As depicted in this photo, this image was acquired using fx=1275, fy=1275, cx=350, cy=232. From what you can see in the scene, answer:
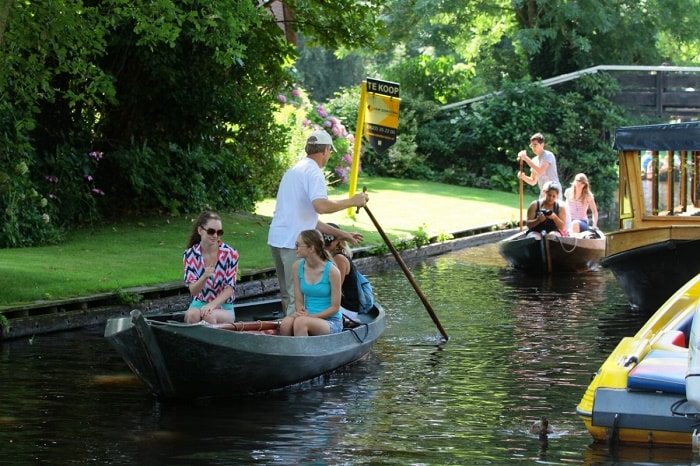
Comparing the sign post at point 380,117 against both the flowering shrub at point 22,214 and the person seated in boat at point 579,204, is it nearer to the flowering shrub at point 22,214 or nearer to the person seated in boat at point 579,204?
the person seated in boat at point 579,204

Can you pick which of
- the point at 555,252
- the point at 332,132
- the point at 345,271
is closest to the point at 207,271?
the point at 345,271

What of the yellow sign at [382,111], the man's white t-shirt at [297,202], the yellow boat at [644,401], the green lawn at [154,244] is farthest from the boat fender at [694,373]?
the yellow sign at [382,111]

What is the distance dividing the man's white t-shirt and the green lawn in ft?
10.8

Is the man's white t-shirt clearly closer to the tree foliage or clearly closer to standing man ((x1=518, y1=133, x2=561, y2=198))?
the tree foliage

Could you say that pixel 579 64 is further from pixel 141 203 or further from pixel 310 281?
pixel 310 281

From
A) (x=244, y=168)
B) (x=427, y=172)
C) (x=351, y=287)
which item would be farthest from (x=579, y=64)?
(x=351, y=287)

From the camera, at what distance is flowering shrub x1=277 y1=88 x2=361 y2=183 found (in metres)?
31.0

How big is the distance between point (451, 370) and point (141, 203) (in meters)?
11.2

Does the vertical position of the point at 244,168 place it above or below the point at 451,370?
above

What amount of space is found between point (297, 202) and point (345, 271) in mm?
1076

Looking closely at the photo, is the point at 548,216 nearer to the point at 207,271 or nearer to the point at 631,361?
the point at 207,271

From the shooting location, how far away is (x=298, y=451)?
8.58 metres

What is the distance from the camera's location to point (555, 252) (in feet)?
65.2

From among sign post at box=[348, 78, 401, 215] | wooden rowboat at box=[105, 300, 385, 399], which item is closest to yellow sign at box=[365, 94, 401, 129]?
sign post at box=[348, 78, 401, 215]
